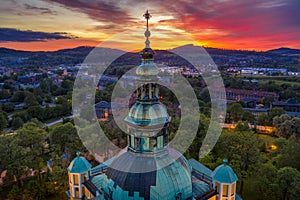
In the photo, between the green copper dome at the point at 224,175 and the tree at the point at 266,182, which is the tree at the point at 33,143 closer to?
the green copper dome at the point at 224,175

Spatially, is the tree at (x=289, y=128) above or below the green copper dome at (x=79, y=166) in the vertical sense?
below

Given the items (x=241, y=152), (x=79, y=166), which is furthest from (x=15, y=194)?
(x=241, y=152)

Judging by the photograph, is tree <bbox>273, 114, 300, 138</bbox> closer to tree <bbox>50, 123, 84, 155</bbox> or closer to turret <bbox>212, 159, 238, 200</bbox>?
turret <bbox>212, 159, 238, 200</bbox>

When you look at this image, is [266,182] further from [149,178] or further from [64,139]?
[64,139]

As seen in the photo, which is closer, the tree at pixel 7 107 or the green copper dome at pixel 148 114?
the green copper dome at pixel 148 114

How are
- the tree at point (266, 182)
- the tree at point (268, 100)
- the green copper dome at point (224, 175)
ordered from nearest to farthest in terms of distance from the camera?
1. the green copper dome at point (224, 175)
2. the tree at point (266, 182)
3. the tree at point (268, 100)

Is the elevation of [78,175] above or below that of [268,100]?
above

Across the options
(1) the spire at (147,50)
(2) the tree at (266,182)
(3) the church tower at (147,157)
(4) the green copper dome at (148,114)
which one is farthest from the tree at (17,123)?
(2) the tree at (266,182)

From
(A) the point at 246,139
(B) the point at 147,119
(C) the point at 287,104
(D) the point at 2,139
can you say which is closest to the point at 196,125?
(A) the point at 246,139

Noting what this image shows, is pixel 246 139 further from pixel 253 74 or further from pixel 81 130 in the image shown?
pixel 253 74
